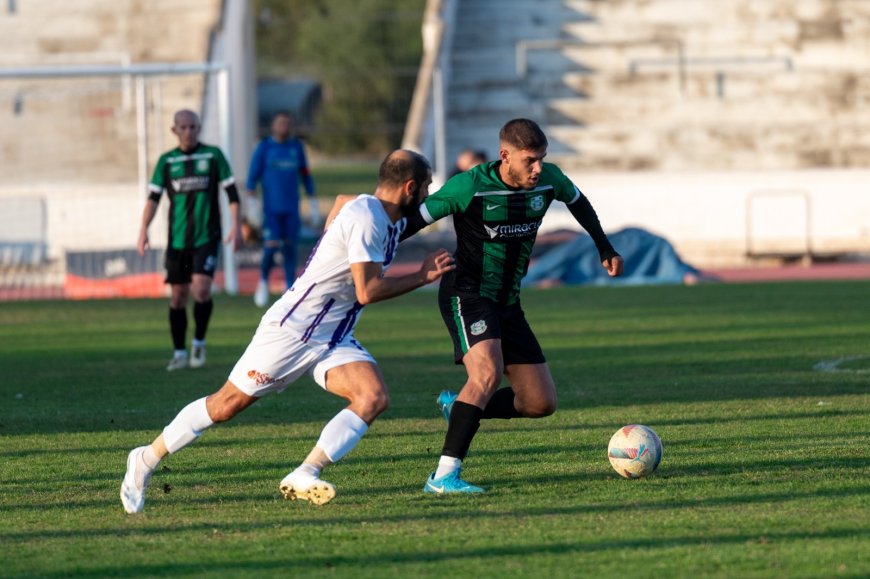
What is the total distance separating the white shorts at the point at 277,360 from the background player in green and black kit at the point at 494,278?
65 centimetres

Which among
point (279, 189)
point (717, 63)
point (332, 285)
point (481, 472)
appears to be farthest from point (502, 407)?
point (717, 63)

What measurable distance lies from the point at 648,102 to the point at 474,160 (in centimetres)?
1187

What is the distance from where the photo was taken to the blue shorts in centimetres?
1736

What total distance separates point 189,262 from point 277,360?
5885 mm

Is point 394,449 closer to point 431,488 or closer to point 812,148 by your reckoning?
point 431,488

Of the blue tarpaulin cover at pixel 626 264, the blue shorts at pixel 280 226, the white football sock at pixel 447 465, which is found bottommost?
the blue tarpaulin cover at pixel 626 264

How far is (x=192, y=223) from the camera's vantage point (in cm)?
1202

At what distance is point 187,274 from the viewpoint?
39.8ft

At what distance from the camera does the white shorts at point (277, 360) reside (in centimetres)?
640

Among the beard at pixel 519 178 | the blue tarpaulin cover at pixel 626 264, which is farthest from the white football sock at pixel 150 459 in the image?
the blue tarpaulin cover at pixel 626 264

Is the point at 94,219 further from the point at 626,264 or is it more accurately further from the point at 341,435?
the point at 341,435

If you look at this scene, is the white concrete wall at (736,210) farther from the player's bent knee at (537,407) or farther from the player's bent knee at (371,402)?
the player's bent knee at (371,402)

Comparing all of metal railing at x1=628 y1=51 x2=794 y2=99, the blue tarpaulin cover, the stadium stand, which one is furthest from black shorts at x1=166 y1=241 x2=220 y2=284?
metal railing at x1=628 y1=51 x2=794 y2=99

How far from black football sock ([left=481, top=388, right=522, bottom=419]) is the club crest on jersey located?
0.45m
